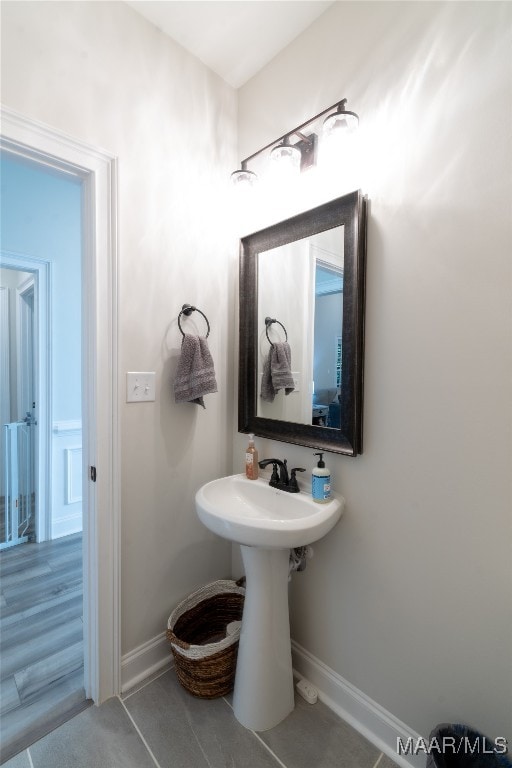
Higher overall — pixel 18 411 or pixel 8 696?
pixel 18 411

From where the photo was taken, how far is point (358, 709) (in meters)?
1.23

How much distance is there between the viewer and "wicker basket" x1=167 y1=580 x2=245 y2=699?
1.29 meters

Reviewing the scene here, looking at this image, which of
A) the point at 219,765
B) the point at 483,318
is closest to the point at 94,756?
the point at 219,765

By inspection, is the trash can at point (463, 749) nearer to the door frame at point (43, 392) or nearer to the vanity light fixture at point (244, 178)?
the vanity light fixture at point (244, 178)

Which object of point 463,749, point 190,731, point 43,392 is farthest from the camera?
point 43,392

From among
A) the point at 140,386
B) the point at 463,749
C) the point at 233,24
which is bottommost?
the point at 463,749

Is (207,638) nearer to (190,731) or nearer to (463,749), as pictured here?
(190,731)

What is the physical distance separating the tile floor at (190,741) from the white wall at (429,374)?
19 centimetres

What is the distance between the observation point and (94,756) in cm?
111

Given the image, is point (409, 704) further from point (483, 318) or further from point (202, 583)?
point (483, 318)

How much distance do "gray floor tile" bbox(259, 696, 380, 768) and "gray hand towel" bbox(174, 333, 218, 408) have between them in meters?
1.27

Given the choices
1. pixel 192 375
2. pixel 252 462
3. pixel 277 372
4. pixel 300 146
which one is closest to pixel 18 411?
pixel 192 375

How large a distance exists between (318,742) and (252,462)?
99 centimetres
